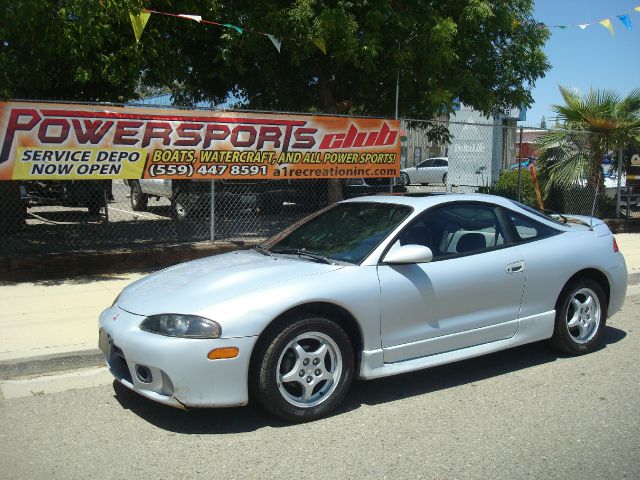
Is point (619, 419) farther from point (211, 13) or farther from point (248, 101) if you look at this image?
point (248, 101)

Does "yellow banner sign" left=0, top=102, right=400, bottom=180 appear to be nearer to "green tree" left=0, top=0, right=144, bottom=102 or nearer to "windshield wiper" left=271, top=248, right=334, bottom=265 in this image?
"green tree" left=0, top=0, right=144, bottom=102

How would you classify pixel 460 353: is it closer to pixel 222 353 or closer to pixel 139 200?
pixel 222 353

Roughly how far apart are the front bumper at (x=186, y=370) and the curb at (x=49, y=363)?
1.63 metres

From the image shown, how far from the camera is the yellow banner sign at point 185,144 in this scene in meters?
8.18

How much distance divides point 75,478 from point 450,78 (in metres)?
9.61

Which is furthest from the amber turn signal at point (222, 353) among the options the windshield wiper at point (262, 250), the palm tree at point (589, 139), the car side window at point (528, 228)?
the palm tree at point (589, 139)

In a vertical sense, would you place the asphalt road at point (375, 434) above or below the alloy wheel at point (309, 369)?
below

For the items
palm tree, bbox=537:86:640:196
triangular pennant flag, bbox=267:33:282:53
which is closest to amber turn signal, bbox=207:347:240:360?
triangular pennant flag, bbox=267:33:282:53

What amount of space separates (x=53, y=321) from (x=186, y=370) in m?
3.22

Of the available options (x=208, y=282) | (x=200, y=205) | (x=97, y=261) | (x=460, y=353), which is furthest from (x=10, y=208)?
(x=460, y=353)

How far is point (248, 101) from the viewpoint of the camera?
13.4 m

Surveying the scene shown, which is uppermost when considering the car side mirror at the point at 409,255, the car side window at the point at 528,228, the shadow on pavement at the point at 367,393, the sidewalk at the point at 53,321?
the car side window at the point at 528,228

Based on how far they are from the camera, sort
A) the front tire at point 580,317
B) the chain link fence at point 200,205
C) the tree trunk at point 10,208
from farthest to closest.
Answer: the chain link fence at point 200,205
the tree trunk at point 10,208
the front tire at point 580,317

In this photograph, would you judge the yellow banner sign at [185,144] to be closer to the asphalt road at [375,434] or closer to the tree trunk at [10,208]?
the tree trunk at [10,208]
